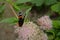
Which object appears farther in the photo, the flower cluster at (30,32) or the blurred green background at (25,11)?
the blurred green background at (25,11)

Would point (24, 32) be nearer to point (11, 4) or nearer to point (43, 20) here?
point (43, 20)

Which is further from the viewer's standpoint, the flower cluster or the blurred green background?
the blurred green background

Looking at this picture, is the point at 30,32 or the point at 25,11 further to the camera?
the point at 25,11

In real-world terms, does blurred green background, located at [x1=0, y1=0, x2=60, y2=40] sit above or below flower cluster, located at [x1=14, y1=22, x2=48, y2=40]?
below

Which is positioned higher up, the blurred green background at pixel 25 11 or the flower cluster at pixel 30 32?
the flower cluster at pixel 30 32

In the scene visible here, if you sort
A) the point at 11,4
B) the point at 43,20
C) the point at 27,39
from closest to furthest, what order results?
the point at 27,39, the point at 43,20, the point at 11,4

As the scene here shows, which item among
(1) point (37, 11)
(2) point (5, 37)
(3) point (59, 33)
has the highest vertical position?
(3) point (59, 33)

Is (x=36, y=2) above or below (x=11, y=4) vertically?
below

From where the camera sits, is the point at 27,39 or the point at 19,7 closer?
the point at 27,39

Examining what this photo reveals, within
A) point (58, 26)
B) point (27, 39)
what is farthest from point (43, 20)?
point (58, 26)

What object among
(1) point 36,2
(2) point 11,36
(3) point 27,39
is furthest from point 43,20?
(2) point 11,36

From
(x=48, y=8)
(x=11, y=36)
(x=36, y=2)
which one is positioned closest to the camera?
(x=36, y=2)
